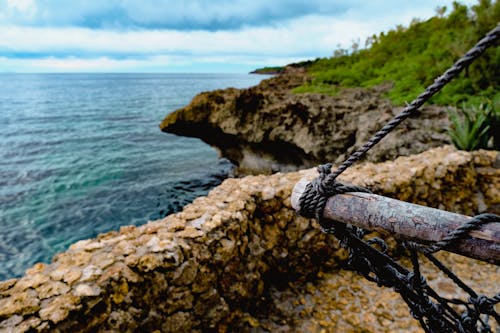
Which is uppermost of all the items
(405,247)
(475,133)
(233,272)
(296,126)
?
(405,247)

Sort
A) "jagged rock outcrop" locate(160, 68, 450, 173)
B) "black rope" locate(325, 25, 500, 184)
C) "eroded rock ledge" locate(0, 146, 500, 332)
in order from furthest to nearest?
1. "jagged rock outcrop" locate(160, 68, 450, 173)
2. "eroded rock ledge" locate(0, 146, 500, 332)
3. "black rope" locate(325, 25, 500, 184)

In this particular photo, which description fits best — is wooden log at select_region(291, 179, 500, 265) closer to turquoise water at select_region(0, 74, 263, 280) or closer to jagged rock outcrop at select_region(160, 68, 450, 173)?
jagged rock outcrop at select_region(160, 68, 450, 173)

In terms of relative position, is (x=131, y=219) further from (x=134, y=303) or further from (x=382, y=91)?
(x=382, y=91)

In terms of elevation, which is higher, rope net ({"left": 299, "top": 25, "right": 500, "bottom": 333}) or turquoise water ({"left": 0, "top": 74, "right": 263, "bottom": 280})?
rope net ({"left": 299, "top": 25, "right": 500, "bottom": 333})

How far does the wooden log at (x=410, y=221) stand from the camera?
1.07 meters

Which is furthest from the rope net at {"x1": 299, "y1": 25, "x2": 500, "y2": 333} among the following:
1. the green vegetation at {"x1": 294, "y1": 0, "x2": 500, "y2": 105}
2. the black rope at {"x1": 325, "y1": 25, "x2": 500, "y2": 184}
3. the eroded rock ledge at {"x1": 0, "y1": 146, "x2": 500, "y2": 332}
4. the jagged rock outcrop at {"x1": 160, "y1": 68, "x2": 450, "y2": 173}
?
the green vegetation at {"x1": 294, "y1": 0, "x2": 500, "y2": 105}

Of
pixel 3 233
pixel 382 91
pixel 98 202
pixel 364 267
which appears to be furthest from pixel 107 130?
pixel 364 267

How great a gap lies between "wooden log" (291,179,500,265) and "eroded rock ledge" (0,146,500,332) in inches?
92.4

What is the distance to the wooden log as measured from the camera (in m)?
1.07

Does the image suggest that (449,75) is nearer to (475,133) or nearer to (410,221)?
(410,221)

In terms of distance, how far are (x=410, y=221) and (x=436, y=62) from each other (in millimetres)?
16582

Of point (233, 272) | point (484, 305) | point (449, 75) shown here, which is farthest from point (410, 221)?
point (233, 272)

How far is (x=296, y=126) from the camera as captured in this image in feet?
45.4

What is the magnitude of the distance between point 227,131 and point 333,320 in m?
12.5
